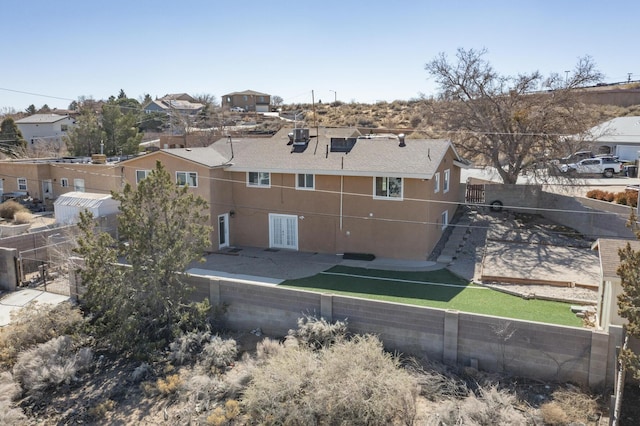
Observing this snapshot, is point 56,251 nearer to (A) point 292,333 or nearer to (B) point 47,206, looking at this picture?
(A) point 292,333

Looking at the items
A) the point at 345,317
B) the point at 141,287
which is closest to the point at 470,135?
the point at 345,317

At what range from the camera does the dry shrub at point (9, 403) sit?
1373 centimetres

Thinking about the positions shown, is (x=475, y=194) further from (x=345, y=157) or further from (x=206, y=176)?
(x=206, y=176)

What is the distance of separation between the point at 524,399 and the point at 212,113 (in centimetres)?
6772

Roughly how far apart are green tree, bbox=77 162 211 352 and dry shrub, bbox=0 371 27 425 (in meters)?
2.82

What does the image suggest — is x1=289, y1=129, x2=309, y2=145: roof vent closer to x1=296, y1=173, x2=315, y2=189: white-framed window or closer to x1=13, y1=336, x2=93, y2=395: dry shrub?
x1=296, y1=173, x2=315, y2=189: white-framed window

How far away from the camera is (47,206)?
3709 centimetres

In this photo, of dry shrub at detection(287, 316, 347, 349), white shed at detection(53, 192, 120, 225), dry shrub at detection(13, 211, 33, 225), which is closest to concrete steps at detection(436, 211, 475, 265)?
dry shrub at detection(287, 316, 347, 349)

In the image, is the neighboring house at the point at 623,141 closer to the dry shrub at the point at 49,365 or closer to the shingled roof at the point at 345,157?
the shingled roof at the point at 345,157

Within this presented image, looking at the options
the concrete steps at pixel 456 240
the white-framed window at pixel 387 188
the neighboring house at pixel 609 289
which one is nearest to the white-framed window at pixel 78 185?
the white-framed window at pixel 387 188

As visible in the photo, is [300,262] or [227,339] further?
[300,262]

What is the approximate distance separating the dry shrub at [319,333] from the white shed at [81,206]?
1725cm

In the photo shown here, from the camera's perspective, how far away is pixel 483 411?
12.5 m

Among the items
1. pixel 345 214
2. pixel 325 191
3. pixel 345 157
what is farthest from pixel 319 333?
pixel 345 157
